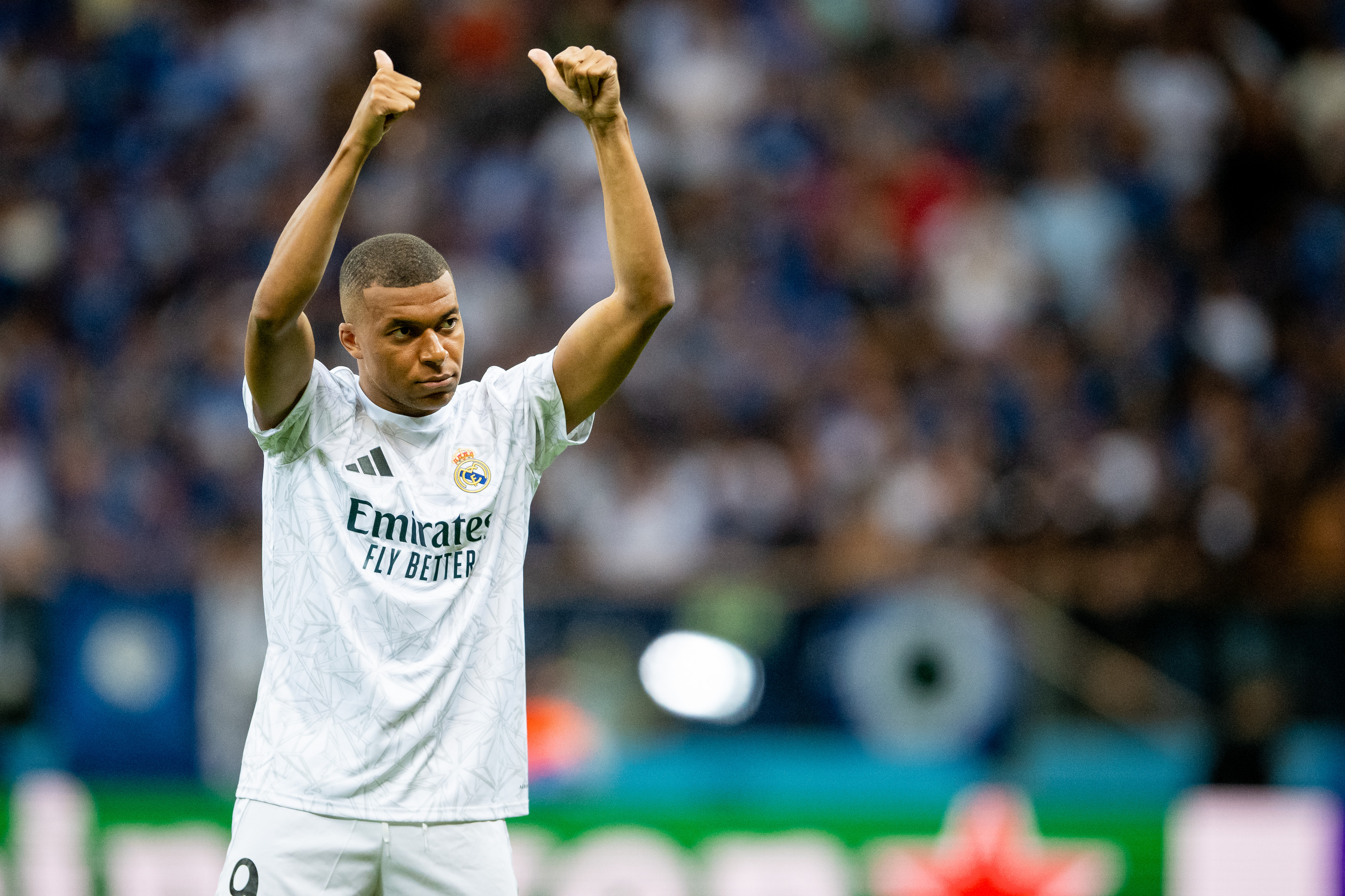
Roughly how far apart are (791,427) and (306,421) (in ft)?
20.7

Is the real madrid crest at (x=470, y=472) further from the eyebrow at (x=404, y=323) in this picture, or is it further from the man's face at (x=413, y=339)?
the eyebrow at (x=404, y=323)

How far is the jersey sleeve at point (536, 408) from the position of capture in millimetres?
3914

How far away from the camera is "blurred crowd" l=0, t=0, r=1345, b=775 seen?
8938 mm

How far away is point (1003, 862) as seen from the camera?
692 cm

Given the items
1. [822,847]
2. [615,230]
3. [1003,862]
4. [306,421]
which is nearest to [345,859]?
[306,421]

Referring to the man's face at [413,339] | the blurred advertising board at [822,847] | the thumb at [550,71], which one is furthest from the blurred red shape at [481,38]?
the man's face at [413,339]

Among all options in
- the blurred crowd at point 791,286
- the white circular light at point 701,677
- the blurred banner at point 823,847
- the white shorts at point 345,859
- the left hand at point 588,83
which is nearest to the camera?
the white shorts at point 345,859

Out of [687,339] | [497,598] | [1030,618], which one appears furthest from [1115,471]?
[497,598]

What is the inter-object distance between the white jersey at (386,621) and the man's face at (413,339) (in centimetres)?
11

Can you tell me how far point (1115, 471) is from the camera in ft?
31.6

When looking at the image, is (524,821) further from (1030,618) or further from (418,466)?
(418,466)

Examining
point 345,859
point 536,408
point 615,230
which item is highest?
point 615,230

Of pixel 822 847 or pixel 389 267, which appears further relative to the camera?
pixel 822 847

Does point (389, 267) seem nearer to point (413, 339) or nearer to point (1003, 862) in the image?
point (413, 339)
